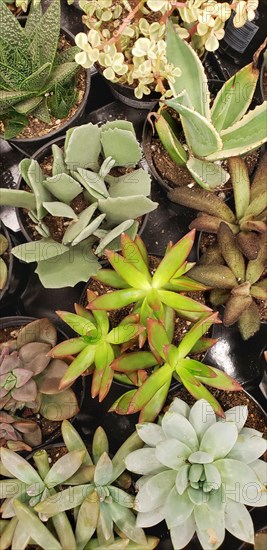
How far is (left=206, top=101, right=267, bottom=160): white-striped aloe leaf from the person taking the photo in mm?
1147

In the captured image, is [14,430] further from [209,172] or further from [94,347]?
[209,172]

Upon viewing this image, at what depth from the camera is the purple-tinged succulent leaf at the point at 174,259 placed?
1.10m

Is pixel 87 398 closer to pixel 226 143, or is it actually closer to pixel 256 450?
pixel 256 450

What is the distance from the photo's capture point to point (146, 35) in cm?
123

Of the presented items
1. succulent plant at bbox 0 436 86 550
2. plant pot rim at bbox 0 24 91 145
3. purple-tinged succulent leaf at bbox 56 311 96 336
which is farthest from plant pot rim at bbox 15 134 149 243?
succulent plant at bbox 0 436 86 550

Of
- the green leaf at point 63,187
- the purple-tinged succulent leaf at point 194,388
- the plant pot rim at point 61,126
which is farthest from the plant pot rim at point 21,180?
the purple-tinged succulent leaf at point 194,388

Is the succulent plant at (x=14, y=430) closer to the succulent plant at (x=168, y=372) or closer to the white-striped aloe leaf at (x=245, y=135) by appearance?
the succulent plant at (x=168, y=372)

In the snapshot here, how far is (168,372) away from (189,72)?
0.62 m

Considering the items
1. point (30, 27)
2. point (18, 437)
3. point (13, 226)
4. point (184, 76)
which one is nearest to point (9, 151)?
point (13, 226)

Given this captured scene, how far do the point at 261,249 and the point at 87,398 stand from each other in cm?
54

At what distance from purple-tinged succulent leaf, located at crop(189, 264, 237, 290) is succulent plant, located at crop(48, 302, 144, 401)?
0.17m

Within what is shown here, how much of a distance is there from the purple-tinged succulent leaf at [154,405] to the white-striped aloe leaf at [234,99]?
0.57 meters

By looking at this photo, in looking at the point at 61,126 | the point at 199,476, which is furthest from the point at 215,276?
the point at 61,126

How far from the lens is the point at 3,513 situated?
109 centimetres
